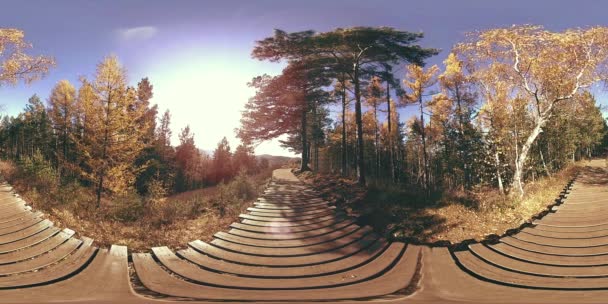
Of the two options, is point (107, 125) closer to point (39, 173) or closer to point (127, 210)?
point (39, 173)

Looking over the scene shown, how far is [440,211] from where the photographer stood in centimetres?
1336

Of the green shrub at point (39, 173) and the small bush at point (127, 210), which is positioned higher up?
the green shrub at point (39, 173)

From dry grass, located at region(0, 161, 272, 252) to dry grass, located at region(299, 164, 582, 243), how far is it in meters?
6.34

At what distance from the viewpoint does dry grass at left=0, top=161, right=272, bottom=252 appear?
1018 cm

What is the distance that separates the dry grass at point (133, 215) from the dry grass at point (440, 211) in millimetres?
6339

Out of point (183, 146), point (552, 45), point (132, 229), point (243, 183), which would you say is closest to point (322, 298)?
point (132, 229)

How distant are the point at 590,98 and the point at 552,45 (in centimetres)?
1187

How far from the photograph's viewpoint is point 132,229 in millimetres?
11234

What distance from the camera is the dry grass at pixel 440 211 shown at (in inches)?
A: 442

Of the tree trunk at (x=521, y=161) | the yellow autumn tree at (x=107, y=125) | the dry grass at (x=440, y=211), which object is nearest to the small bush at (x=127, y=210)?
the yellow autumn tree at (x=107, y=125)

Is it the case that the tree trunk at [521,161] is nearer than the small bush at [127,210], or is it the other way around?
the small bush at [127,210]

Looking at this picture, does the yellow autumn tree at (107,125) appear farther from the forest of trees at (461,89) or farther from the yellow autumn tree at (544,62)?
the yellow autumn tree at (544,62)

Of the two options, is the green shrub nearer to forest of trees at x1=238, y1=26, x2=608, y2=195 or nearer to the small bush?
the small bush

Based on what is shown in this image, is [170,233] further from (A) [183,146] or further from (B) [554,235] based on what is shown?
(A) [183,146]
